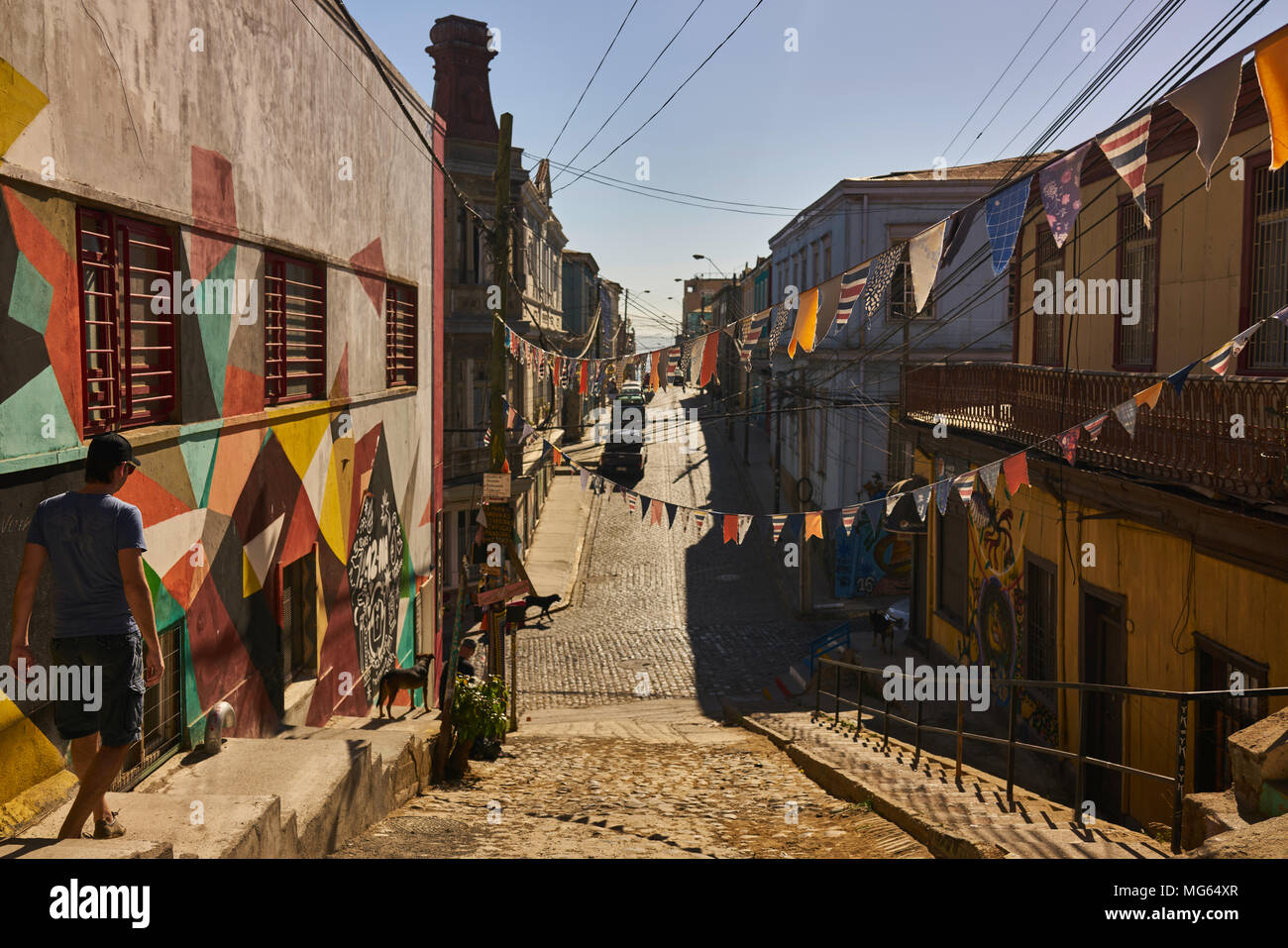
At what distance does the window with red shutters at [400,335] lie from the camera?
43.8 feet

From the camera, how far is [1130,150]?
5996 mm

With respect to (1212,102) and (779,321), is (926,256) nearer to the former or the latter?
(1212,102)

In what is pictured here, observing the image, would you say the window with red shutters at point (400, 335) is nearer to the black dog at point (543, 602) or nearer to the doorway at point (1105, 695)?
the doorway at point (1105, 695)

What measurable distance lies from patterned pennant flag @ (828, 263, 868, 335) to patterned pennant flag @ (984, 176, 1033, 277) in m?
1.93

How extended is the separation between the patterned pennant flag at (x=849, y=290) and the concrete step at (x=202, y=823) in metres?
6.16

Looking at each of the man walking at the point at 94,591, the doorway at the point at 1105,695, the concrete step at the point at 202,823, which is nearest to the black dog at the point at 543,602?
the doorway at the point at 1105,695

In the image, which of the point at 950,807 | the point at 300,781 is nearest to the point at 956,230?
the point at 950,807

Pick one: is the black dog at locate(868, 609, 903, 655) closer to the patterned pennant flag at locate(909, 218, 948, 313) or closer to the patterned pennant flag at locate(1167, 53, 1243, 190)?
the patterned pennant flag at locate(909, 218, 948, 313)

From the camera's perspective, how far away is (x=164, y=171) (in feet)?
23.1

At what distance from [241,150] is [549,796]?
5871 mm

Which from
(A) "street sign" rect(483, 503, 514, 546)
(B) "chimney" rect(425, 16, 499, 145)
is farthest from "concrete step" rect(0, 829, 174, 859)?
(B) "chimney" rect(425, 16, 499, 145)

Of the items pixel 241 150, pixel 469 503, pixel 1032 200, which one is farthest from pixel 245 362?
pixel 469 503

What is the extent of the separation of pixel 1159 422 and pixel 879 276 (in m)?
2.76
